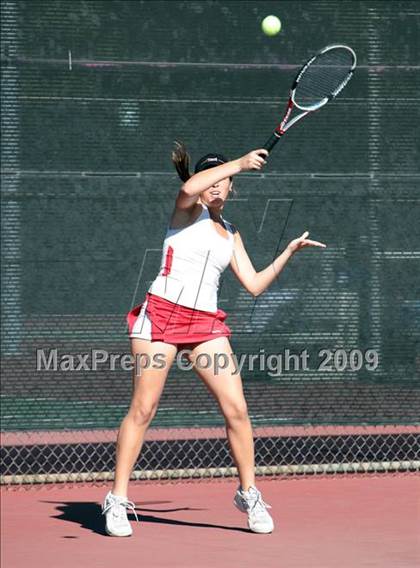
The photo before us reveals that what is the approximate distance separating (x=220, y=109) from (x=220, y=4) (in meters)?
0.53

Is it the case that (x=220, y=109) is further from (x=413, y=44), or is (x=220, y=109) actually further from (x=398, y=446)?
(x=398, y=446)

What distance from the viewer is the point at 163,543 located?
5.00 metres

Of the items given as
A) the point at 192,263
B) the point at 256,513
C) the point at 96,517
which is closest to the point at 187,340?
the point at 192,263

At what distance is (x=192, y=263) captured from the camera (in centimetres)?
509

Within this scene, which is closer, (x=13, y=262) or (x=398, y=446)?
(x=13, y=262)

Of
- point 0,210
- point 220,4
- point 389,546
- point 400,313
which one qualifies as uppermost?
point 220,4

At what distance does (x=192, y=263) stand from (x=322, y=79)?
131cm

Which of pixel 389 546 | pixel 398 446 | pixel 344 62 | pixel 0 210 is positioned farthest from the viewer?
pixel 398 446

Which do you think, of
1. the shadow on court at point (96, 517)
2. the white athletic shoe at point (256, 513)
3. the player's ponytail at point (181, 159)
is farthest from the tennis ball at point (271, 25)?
the white athletic shoe at point (256, 513)

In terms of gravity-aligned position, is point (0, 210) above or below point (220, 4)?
below

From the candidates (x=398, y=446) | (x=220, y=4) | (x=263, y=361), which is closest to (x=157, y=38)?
(x=220, y=4)

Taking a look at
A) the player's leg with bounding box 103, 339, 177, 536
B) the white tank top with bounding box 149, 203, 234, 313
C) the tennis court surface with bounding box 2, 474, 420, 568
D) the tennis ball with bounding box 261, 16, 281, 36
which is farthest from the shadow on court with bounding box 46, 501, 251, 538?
the tennis ball with bounding box 261, 16, 281, 36

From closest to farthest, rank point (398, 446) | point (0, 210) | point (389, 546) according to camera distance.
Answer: point (389, 546) < point (0, 210) < point (398, 446)

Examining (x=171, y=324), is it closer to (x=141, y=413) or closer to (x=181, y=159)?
(x=141, y=413)
